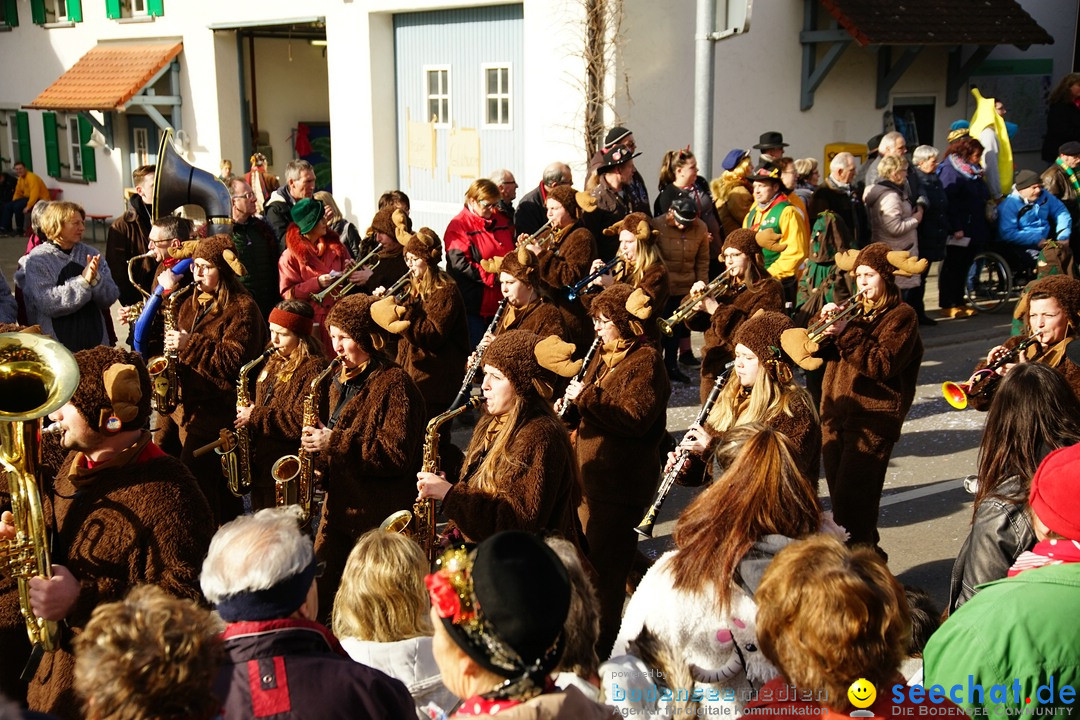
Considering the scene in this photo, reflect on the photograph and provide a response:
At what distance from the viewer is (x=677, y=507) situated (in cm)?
698

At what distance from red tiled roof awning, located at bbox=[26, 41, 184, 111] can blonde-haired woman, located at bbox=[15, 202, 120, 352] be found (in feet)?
38.0

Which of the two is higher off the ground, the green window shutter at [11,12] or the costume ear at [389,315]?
the green window shutter at [11,12]

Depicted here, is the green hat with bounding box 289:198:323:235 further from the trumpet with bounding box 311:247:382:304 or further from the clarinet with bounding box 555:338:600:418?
the clarinet with bounding box 555:338:600:418

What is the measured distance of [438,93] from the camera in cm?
1452

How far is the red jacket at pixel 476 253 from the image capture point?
8914mm

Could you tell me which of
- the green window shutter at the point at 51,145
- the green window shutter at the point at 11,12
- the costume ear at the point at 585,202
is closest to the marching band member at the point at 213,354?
the costume ear at the point at 585,202

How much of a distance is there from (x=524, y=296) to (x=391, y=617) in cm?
383

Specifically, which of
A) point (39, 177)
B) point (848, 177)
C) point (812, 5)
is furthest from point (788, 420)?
point (39, 177)

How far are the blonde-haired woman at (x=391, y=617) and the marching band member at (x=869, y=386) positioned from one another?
3.20m

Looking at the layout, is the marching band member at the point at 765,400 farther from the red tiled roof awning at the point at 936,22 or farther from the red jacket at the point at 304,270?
the red tiled roof awning at the point at 936,22

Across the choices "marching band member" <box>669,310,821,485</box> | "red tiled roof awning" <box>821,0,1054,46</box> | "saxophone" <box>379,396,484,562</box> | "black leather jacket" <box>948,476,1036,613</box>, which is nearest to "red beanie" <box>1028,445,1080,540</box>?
"black leather jacket" <box>948,476,1036,613</box>

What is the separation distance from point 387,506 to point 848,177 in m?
7.32

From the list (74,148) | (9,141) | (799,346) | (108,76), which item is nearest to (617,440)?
(799,346)

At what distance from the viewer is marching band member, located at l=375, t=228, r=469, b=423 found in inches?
275
